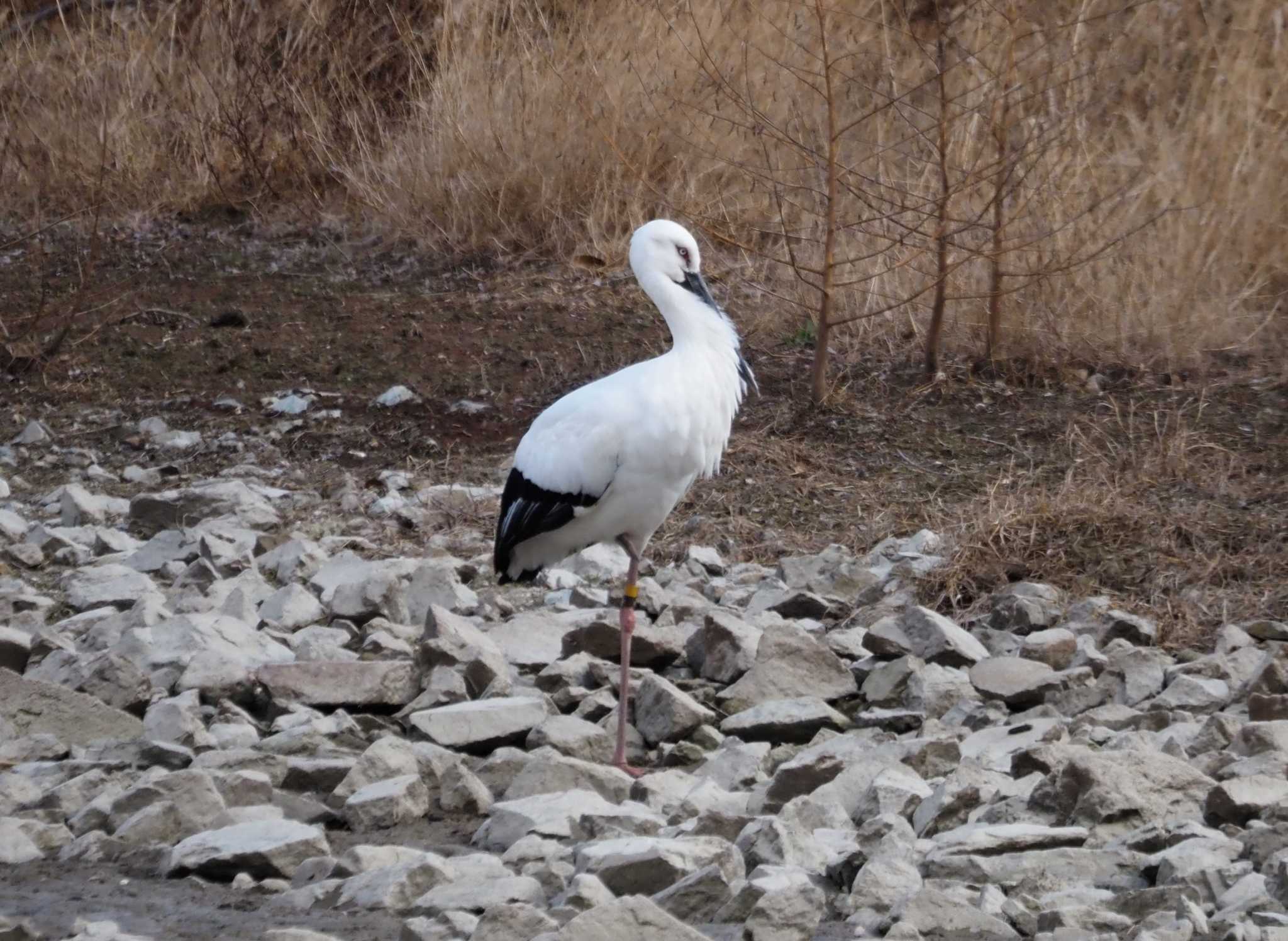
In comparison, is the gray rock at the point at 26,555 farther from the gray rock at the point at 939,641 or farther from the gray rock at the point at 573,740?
the gray rock at the point at 939,641

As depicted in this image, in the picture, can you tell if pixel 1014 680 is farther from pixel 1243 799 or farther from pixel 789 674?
pixel 1243 799

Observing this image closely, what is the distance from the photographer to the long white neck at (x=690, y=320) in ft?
16.9

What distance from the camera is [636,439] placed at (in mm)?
4906

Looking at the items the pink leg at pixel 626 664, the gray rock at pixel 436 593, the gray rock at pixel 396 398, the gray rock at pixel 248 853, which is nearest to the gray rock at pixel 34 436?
the gray rock at pixel 396 398

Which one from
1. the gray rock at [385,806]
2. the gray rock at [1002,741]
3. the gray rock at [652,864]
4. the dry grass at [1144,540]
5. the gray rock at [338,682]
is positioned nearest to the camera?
the gray rock at [652,864]

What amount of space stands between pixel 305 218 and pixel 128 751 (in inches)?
303

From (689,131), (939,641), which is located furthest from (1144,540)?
(689,131)

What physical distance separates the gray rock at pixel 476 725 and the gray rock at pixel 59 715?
0.77m

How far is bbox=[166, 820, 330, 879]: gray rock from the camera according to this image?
11.7ft

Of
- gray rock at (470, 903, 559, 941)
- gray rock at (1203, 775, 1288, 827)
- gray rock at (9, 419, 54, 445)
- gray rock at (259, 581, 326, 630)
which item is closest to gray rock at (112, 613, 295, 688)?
gray rock at (259, 581, 326, 630)

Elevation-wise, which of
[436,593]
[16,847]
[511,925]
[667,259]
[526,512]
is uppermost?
[667,259]

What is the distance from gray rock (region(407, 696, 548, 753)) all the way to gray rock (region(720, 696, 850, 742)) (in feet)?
1.80

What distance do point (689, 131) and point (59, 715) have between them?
21.6 feet

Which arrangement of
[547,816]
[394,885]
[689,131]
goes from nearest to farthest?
[394,885]
[547,816]
[689,131]
